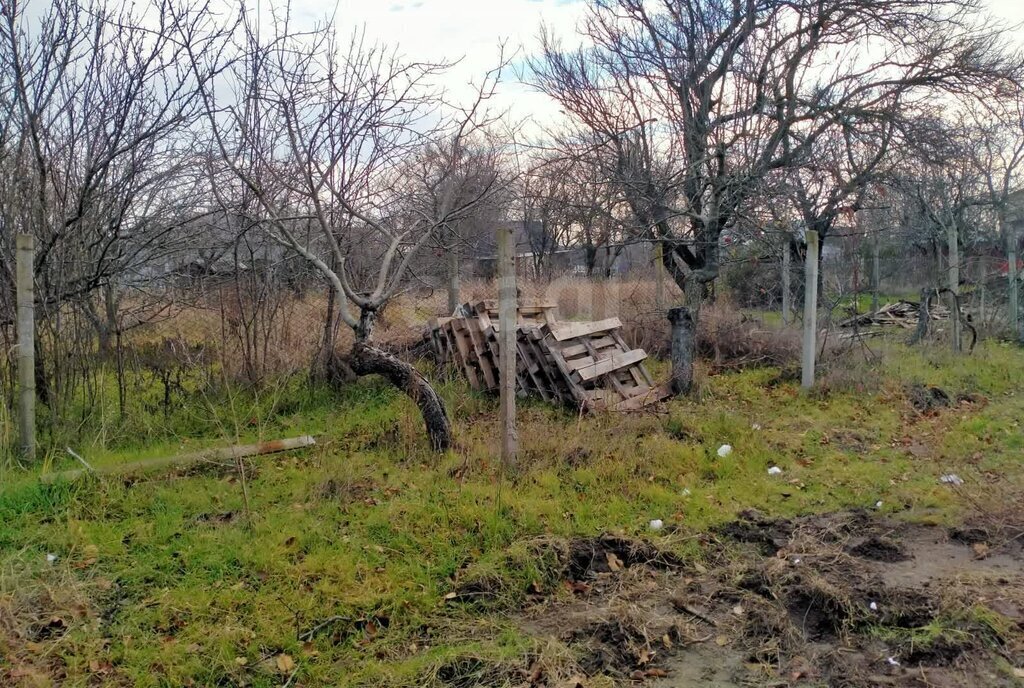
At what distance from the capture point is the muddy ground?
10.4ft

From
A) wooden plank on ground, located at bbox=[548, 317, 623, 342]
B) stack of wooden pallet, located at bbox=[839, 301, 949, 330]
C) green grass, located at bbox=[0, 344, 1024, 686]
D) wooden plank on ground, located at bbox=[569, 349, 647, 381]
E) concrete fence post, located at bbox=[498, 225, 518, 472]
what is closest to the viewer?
green grass, located at bbox=[0, 344, 1024, 686]

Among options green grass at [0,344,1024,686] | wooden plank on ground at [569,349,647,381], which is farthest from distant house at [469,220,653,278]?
green grass at [0,344,1024,686]

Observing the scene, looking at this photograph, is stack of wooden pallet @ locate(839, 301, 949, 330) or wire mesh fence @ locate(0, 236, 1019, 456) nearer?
wire mesh fence @ locate(0, 236, 1019, 456)

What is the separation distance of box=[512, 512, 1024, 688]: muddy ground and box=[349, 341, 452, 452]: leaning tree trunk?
1998 millimetres

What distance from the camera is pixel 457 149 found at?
22.2 ft

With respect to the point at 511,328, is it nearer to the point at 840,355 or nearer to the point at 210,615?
the point at 210,615

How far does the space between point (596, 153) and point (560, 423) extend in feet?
19.5

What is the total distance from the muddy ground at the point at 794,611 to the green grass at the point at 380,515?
0.83ft

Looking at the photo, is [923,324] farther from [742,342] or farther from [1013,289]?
[742,342]

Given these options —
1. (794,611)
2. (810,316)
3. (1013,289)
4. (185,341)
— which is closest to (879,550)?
(794,611)

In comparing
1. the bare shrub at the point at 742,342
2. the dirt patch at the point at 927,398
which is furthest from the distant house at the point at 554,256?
the dirt patch at the point at 927,398

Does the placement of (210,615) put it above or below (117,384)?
below

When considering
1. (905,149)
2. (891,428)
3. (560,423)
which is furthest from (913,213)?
(560,423)

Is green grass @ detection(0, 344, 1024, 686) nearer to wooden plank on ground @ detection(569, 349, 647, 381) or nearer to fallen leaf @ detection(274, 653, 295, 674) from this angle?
fallen leaf @ detection(274, 653, 295, 674)
